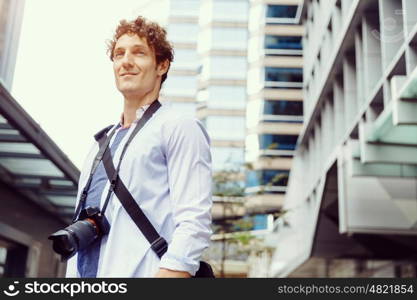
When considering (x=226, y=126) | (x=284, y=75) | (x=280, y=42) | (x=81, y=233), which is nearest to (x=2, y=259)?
(x=81, y=233)

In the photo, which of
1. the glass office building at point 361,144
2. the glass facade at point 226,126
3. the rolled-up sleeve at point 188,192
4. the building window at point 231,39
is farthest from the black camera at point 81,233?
the building window at point 231,39

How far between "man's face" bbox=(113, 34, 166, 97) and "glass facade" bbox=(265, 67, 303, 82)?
5008 centimetres

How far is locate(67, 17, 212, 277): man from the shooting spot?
6.94 feet

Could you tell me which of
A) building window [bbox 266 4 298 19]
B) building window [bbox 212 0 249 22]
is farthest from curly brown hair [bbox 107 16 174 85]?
building window [bbox 212 0 249 22]

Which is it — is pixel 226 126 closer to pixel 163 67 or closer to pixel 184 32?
pixel 184 32

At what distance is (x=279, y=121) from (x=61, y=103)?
146 ft

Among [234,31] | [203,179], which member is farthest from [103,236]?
[234,31]

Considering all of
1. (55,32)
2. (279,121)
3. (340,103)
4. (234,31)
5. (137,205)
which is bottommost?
(137,205)

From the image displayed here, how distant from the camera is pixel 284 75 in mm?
52125

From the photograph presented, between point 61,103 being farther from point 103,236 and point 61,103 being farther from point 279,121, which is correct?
point 279,121

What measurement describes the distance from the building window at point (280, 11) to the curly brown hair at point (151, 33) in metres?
51.0

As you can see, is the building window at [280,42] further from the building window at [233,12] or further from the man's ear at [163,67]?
the man's ear at [163,67]

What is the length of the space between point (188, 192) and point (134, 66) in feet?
1.71

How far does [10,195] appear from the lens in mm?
8383
